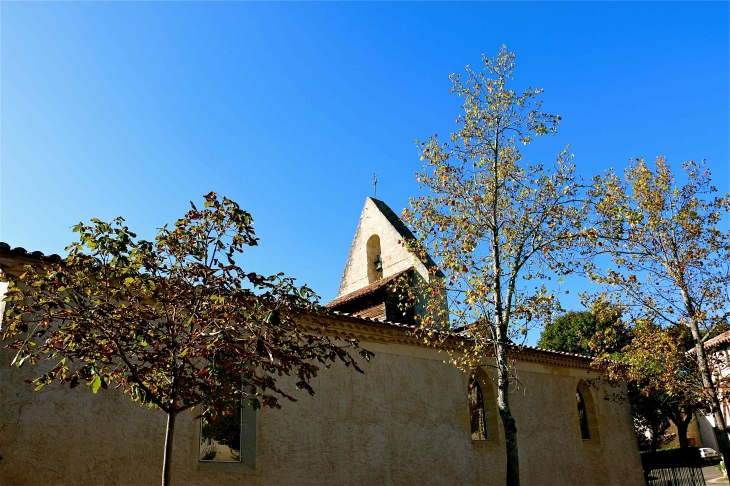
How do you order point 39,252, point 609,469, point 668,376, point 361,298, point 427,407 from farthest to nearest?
1. point 361,298
2. point 609,469
3. point 668,376
4. point 427,407
5. point 39,252

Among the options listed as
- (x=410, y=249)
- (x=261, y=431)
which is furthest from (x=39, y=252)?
(x=410, y=249)

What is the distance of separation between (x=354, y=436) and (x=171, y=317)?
655cm

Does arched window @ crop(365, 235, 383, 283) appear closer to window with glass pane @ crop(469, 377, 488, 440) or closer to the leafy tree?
window with glass pane @ crop(469, 377, 488, 440)

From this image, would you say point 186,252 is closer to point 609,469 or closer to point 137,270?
point 137,270

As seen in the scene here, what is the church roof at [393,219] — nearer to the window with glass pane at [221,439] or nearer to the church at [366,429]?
the church at [366,429]

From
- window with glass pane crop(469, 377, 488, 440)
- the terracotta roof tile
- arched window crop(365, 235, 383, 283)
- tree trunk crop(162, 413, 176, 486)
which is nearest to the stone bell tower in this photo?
arched window crop(365, 235, 383, 283)

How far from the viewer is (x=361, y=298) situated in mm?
19453

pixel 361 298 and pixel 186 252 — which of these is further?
pixel 361 298

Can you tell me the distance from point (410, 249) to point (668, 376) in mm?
8019

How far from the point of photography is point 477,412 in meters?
15.0

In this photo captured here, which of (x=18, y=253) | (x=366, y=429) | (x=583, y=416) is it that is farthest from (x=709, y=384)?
(x=18, y=253)

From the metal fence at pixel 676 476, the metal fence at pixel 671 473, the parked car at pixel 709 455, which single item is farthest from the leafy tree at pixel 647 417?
the parked car at pixel 709 455

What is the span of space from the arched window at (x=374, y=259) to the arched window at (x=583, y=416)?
8.56 m

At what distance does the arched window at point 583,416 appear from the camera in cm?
1788
